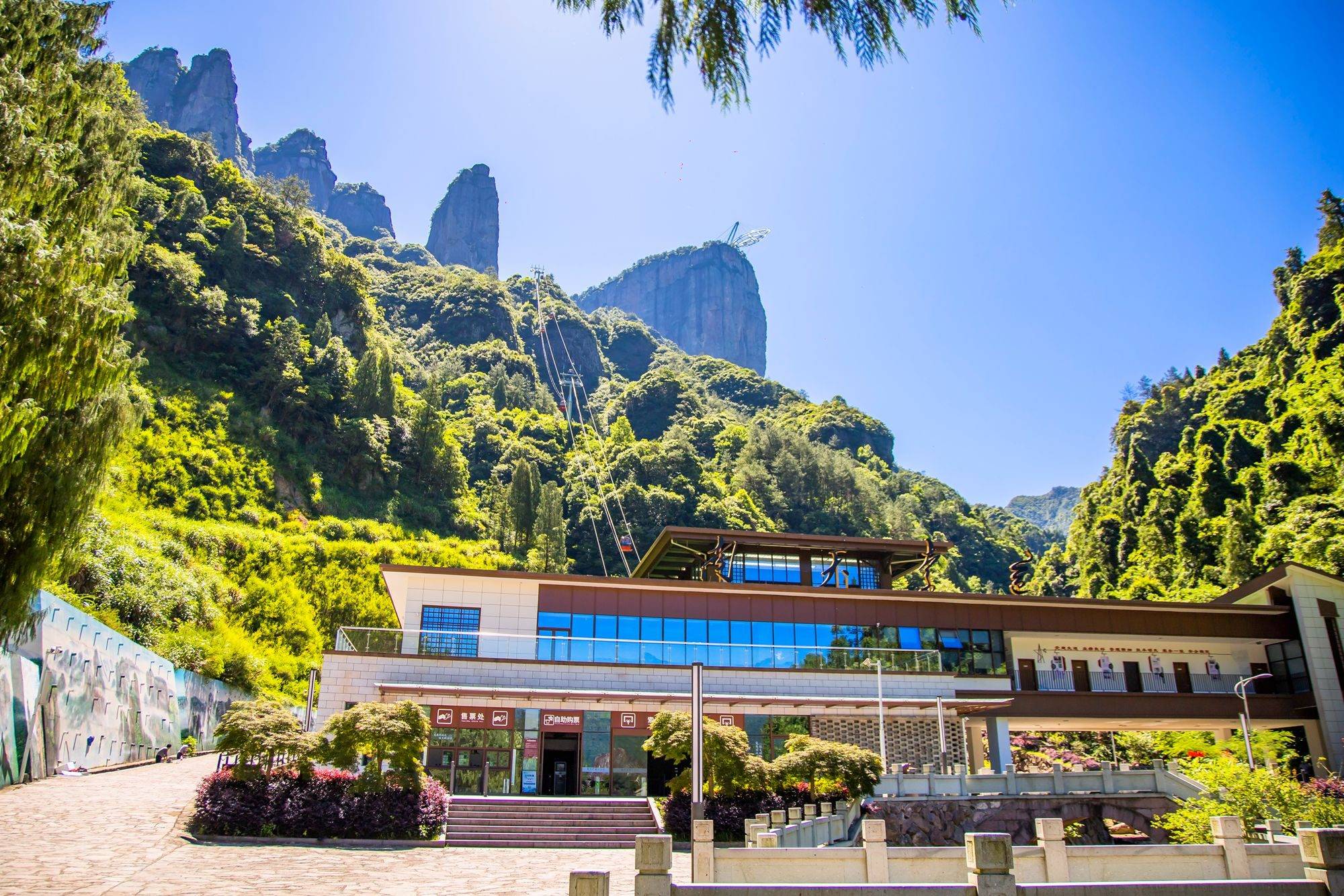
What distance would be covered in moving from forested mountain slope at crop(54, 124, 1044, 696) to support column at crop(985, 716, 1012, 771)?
2906 centimetres

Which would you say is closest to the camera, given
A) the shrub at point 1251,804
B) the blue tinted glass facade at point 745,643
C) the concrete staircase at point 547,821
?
the concrete staircase at point 547,821

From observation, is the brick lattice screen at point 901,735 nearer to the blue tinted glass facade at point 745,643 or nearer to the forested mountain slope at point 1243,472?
the blue tinted glass facade at point 745,643

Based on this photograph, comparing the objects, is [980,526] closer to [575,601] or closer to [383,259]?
[575,601]

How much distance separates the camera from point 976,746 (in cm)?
2825

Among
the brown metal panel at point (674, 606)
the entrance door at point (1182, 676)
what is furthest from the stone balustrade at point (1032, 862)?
the entrance door at point (1182, 676)

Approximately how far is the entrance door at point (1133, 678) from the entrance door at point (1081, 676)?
51.7 inches

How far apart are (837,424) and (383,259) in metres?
74.7

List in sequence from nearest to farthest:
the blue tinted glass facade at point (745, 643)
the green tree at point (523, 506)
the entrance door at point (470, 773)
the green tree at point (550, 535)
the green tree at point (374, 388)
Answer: the entrance door at point (470, 773) < the blue tinted glass facade at point (745, 643) < the green tree at point (550, 535) < the green tree at point (523, 506) < the green tree at point (374, 388)

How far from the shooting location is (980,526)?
9694 centimetres

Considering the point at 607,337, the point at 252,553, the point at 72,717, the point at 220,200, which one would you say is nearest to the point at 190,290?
the point at 220,200

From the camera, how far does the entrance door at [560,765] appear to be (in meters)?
23.8

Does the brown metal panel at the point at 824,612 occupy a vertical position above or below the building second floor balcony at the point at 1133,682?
above

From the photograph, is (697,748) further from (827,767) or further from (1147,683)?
(1147,683)

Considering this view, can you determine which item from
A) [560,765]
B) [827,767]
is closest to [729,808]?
[827,767]
